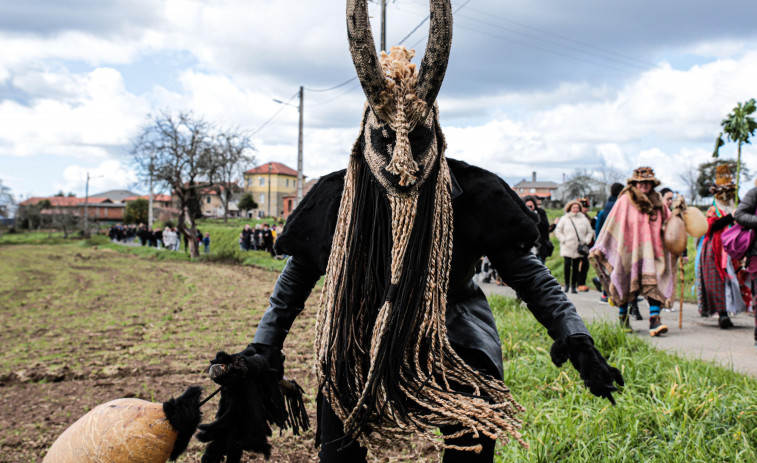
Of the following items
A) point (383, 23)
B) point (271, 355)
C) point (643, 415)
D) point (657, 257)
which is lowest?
point (643, 415)

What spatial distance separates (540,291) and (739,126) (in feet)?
24.9

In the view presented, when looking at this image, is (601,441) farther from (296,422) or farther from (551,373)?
(296,422)

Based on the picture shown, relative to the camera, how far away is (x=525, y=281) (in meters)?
2.07

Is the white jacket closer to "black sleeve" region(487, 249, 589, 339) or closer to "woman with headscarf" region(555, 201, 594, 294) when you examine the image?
"woman with headscarf" region(555, 201, 594, 294)

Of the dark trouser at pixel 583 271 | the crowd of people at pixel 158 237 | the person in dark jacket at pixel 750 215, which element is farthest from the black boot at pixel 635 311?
the crowd of people at pixel 158 237

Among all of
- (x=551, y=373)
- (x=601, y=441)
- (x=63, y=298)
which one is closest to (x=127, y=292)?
(x=63, y=298)

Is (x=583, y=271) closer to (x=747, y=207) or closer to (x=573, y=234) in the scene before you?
(x=573, y=234)

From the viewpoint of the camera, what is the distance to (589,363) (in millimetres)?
1881

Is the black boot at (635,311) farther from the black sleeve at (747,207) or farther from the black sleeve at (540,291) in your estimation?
the black sleeve at (540,291)

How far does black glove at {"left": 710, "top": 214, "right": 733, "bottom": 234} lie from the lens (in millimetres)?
6830

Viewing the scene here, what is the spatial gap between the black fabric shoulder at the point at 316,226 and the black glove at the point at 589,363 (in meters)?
0.92

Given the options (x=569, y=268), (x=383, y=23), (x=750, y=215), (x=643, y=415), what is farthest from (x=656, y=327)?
(x=383, y=23)

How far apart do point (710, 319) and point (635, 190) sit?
2.76 m

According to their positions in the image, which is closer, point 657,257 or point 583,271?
point 657,257
